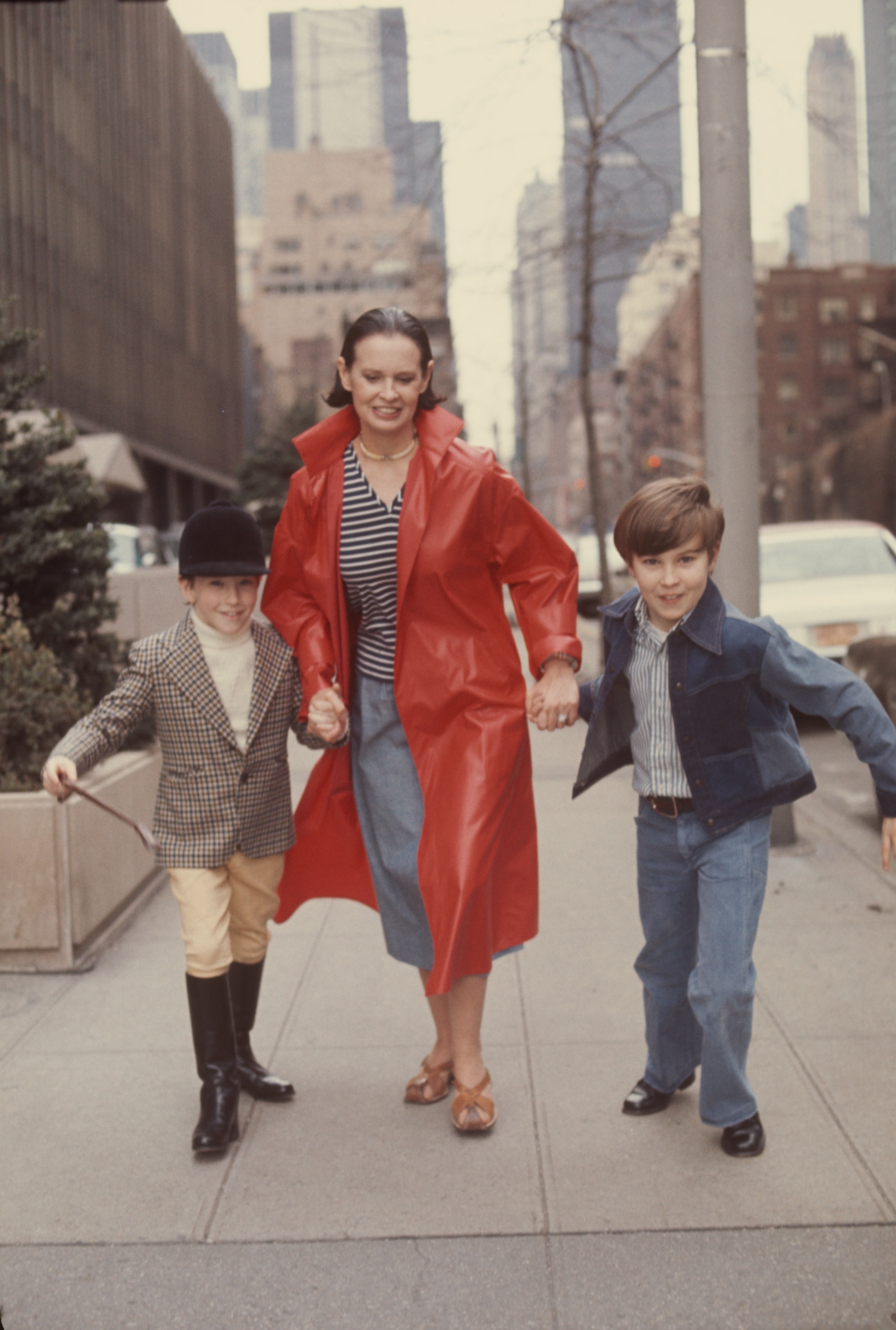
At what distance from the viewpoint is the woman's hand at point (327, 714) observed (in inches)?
131

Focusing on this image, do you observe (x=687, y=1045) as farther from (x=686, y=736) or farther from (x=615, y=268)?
(x=615, y=268)

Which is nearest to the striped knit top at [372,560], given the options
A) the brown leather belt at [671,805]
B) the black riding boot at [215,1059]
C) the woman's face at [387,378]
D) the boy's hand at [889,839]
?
the woman's face at [387,378]

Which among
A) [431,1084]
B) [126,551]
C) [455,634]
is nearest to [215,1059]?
[431,1084]

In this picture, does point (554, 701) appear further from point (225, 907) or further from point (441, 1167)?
point (441, 1167)

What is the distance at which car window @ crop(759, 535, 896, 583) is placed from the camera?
11758mm

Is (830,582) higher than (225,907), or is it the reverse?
(830,582)

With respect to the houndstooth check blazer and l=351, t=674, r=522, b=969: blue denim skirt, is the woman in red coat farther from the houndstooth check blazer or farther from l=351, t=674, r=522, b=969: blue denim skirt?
the houndstooth check blazer

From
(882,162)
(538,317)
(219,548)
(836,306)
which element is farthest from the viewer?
(836,306)

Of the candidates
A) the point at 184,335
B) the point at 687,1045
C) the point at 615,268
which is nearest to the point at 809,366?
the point at 184,335

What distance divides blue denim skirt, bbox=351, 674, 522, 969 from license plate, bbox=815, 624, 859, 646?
311 inches

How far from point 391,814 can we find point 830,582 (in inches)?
347

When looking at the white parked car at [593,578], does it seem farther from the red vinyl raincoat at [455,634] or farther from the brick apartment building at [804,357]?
the brick apartment building at [804,357]

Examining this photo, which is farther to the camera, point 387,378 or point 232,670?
point 232,670

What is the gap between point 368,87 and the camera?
30.9 ft
